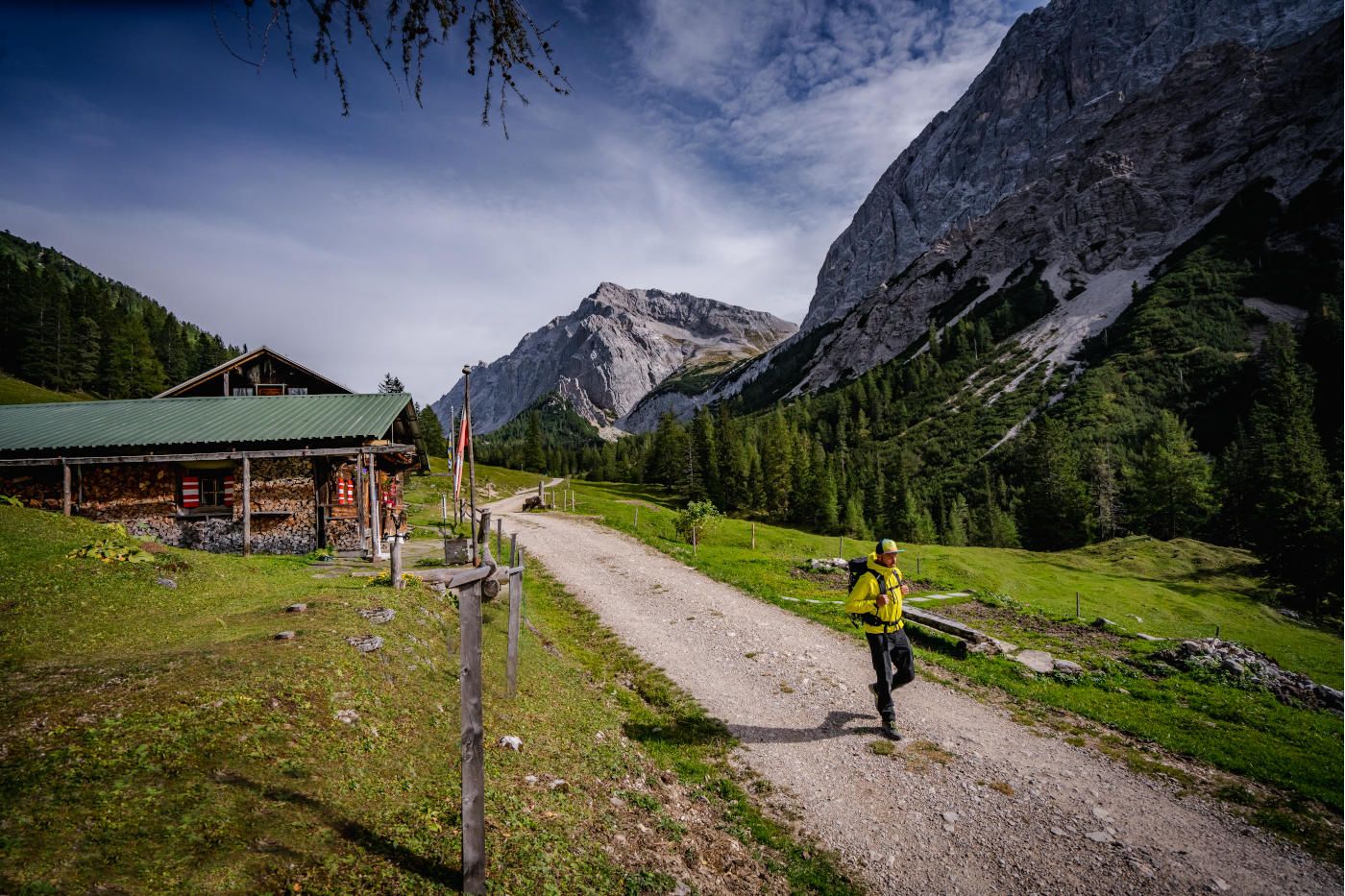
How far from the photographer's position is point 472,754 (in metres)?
4.50

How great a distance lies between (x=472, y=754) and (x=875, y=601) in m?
6.21

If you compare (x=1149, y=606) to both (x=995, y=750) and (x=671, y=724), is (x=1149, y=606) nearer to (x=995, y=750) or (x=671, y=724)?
(x=995, y=750)

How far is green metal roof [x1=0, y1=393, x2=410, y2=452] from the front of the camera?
20875 millimetres

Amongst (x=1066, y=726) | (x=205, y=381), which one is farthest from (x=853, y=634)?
(x=205, y=381)

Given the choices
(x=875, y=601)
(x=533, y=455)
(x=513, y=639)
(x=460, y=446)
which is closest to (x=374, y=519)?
(x=460, y=446)

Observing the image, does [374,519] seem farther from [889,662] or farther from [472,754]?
[889,662]

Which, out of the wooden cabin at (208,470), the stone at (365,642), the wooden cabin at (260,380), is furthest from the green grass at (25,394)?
the stone at (365,642)

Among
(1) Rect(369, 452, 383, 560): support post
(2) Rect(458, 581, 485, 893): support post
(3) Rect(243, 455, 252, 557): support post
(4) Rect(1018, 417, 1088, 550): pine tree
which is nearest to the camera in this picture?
(2) Rect(458, 581, 485, 893): support post

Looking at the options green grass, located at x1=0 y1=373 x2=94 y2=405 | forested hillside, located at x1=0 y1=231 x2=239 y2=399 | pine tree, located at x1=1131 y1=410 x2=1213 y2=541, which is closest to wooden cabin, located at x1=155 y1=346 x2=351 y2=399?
green grass, located at x1=0 y1=373 x2=94 y2=405

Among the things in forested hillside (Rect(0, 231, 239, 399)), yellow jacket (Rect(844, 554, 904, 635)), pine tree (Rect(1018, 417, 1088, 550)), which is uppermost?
forested hillside (Rect(0, 231, 239, 399))

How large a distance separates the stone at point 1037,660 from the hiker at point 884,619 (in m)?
5.41

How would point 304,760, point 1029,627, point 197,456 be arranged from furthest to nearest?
point 197,456 < point 1029,627 < point 304,760

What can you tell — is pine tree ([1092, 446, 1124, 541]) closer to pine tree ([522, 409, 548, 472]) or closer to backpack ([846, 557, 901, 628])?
backpack ([846, 557, 901, 628])

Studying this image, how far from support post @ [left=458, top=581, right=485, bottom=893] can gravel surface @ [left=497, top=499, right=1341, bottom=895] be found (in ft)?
12.9
